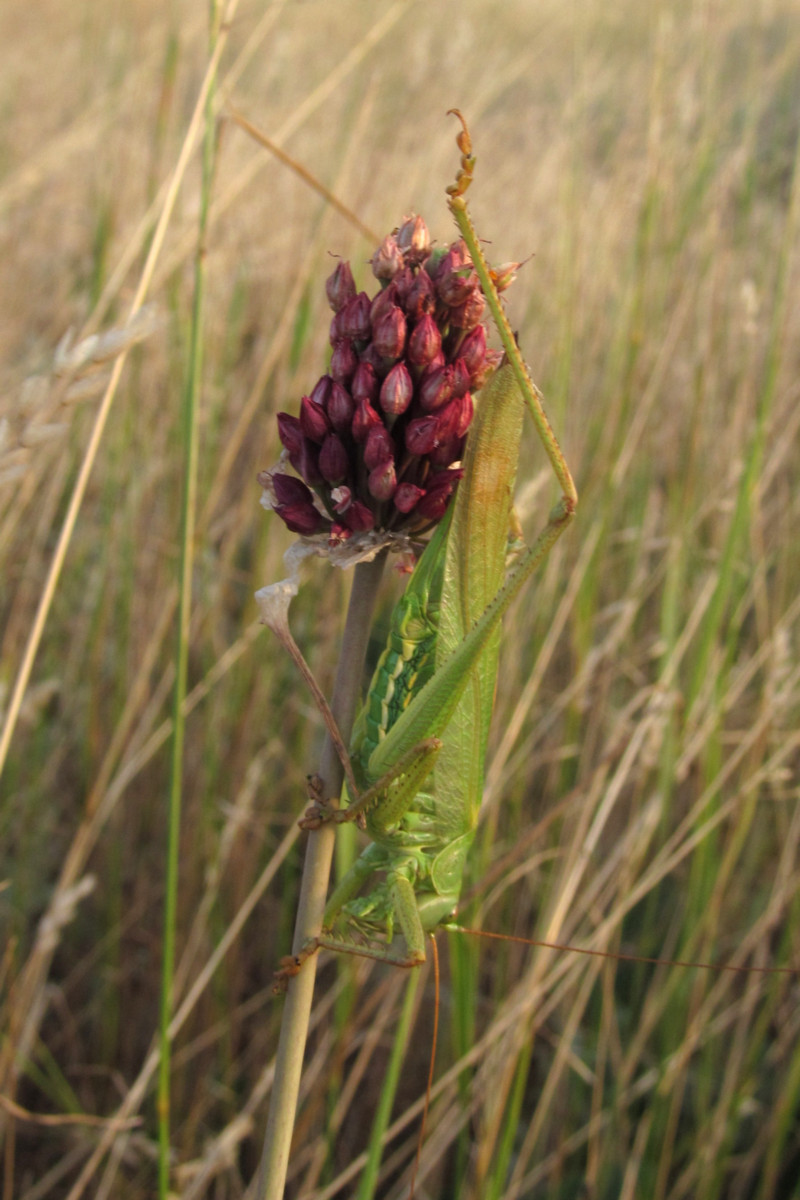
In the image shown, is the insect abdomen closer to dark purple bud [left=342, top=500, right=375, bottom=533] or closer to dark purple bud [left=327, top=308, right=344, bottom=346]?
dark purple bud [left=342, top=500, right=375, bottom=533]

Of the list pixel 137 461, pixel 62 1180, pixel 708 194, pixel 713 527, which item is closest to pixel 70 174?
pixel 137 461

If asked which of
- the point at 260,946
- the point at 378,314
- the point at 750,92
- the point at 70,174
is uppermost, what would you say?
the point at 70,174

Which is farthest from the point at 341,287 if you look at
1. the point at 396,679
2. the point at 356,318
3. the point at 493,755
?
the point at 493,755

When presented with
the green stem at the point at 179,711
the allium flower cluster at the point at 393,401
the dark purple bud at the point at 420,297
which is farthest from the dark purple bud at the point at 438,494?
the green stem at the point at 179,711

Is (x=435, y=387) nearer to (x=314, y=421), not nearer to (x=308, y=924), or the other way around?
(x=314, y=421)

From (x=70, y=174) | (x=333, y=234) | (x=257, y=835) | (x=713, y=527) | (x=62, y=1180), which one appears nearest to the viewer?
(x=62, y=1180)

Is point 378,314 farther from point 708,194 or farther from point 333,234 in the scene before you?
point 333,234
